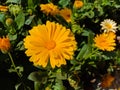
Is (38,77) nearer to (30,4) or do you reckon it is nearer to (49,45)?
(49,45)

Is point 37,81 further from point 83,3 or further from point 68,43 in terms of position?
point 83,3

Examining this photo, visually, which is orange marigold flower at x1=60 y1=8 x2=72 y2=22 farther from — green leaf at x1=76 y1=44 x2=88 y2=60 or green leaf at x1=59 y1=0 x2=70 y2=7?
green leaf at x1=76 y1=44 x2=88 y2=60

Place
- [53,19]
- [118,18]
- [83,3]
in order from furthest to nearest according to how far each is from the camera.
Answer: [118,18]
[83,3]
[53,19]

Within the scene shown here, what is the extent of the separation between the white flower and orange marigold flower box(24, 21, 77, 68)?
2.18ft

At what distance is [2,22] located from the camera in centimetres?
233

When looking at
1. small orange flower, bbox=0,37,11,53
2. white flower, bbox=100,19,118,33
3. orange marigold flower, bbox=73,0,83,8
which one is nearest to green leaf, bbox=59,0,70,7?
orange marigold flower, bbox=73,0,83,8

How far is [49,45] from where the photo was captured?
1.98 m

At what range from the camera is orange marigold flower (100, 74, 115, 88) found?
8.13 ft

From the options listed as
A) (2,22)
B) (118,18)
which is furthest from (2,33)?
(118,18)

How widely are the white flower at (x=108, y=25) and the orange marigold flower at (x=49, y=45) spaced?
0.66 metres

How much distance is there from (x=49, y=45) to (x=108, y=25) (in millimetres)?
767

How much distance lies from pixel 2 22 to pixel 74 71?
0.51m

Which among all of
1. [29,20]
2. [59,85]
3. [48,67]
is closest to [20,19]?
[29,20]

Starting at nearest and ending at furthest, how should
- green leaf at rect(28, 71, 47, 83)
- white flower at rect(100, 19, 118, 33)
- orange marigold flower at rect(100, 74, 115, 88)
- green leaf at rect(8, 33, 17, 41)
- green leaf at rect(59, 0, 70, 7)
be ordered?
green leaf at rect(28, 71, 47, 83), green leaf at rect(8, 33, 17, 41), orange marigold flower at rect(100, 74, 115, 88), white flower at rect(100, 19, 118, 33), green leaf at rect(59, 0, 70, 7)
